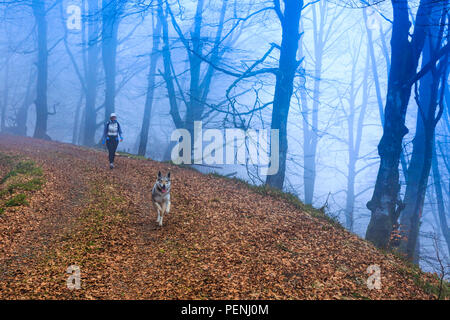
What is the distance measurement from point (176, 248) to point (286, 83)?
9.78 metres

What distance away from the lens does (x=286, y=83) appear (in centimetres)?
1333

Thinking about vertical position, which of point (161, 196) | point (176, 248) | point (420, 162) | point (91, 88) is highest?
point (91, 88)

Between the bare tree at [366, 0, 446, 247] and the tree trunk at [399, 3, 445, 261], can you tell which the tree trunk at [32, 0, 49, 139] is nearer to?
the bare tree at [366, 0, 446, 247]

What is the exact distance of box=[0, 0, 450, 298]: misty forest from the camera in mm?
10398

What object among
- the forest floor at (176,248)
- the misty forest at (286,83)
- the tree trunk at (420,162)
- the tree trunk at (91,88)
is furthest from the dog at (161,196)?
the tree trunk at (91,88)

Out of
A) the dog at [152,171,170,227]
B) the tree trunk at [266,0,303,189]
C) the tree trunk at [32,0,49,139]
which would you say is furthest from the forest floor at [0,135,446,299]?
the tree trunk at [32,0,49,139]

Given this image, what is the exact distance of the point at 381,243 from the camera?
9523 millimetres

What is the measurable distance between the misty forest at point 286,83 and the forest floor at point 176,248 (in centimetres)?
166

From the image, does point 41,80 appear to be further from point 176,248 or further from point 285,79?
point 176,248

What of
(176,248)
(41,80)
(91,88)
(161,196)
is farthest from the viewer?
(91,88)

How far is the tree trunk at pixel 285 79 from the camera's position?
13.3 m

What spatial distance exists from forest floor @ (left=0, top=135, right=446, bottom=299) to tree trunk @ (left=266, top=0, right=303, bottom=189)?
2577 mm

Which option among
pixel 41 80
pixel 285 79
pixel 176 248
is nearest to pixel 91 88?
pixel 41 80
